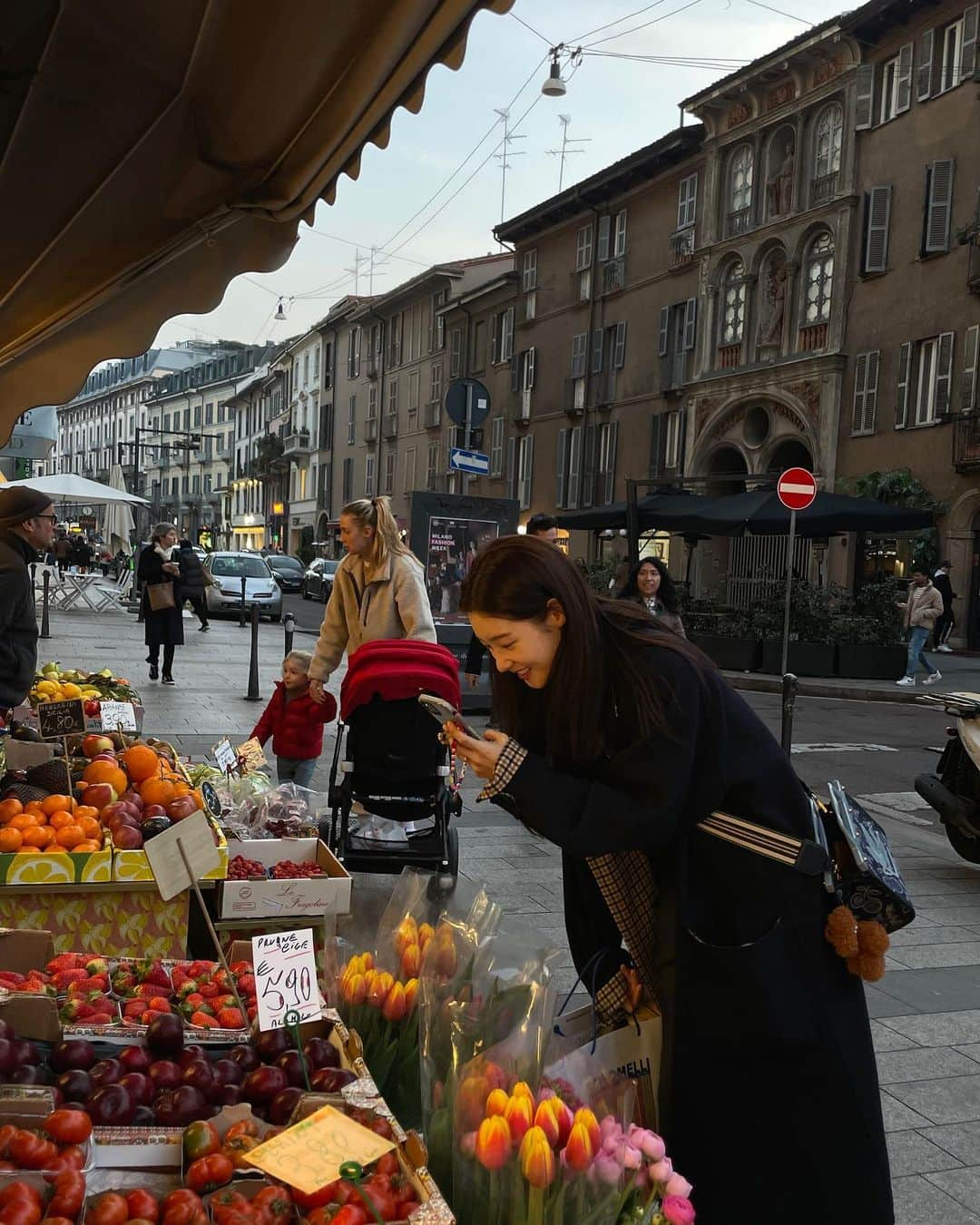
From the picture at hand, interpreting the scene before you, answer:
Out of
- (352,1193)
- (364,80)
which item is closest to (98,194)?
(364,80)

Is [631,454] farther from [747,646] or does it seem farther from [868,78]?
[747,646]

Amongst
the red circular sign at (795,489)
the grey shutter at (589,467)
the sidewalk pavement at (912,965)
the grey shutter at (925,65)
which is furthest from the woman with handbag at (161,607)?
the grey shutter at (589,467)

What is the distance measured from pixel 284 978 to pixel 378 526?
389cm

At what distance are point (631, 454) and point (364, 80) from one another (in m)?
30.6

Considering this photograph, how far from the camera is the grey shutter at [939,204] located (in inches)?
905

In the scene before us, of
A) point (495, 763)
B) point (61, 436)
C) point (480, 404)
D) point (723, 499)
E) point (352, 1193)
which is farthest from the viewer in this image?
point (61, 436)

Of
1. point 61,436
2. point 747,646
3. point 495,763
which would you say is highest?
point 61,436

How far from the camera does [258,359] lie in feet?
269

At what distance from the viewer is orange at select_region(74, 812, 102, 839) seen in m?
3.97

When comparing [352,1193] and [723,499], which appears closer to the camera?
[352,1193]

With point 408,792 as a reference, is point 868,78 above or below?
above

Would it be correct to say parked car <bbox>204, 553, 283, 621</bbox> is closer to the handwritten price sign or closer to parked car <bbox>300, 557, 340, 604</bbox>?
parked car <bbox>300, 557, 340, 604</bbox>

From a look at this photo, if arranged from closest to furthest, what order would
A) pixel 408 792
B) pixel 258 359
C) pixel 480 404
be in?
pixel 408 792 < pixel 480 404 < pixel 258 359

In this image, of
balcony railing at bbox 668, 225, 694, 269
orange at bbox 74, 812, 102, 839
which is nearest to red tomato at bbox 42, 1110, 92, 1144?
orange at bbox 74, 812, 102, 839
